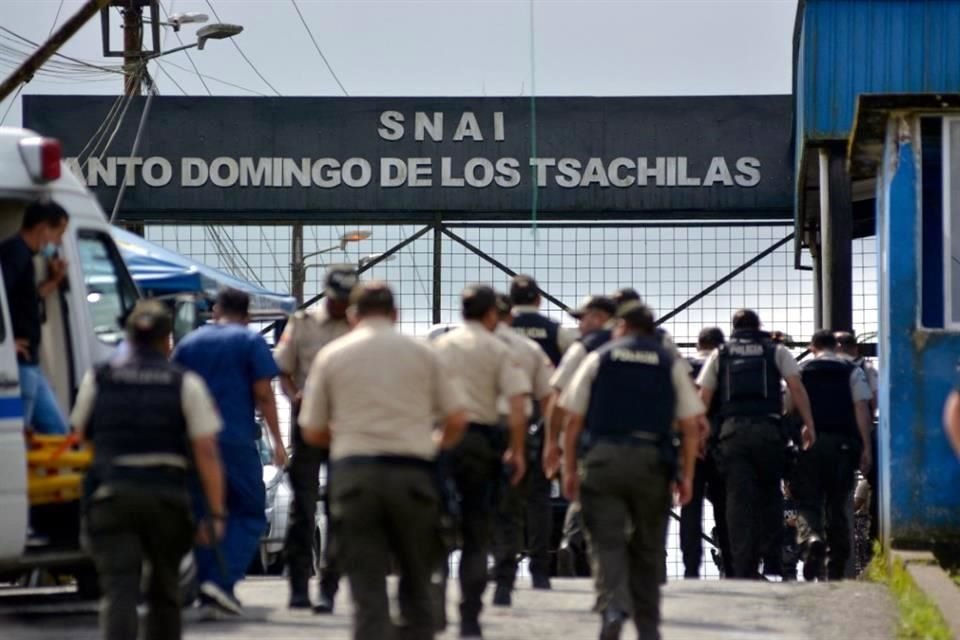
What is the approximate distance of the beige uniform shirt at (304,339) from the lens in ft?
42.0

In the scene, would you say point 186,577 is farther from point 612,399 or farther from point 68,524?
point 612,399

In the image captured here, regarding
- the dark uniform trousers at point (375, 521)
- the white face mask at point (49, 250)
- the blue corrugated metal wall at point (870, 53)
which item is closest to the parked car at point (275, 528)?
the blue corrugated metal wall at point (870, 53)

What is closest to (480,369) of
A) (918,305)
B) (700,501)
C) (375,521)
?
(375,521)

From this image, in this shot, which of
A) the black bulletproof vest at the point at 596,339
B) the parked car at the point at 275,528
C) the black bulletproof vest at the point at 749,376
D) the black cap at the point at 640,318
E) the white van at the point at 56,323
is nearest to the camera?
the black cap at the point at 640,318

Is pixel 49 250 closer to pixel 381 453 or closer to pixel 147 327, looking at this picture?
pixel 147 327

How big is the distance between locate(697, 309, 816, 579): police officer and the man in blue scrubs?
3946mm

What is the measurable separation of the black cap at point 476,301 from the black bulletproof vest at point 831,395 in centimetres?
535

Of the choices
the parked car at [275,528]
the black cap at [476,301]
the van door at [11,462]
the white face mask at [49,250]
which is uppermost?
the white face mask at [49,250]

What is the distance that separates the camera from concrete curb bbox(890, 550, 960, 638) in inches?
Result: 468

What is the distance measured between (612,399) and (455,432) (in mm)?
1160

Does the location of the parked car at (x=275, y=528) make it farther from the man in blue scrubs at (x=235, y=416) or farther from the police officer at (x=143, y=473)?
the police officer at (x=143, y=473)

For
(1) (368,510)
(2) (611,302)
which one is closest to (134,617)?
(1) (368,510)

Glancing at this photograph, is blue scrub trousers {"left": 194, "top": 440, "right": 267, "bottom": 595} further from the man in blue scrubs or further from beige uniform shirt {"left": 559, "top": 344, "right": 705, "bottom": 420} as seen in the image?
beige uniform shirt {"left": 559, "top": 344, "right": 705, "bottom": 420}

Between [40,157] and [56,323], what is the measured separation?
98cm
